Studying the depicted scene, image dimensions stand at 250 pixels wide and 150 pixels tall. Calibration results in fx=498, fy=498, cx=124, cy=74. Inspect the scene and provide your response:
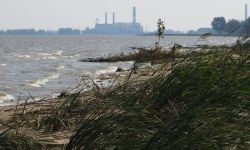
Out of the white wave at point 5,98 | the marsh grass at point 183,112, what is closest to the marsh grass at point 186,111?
the marsh grass at point 183,112

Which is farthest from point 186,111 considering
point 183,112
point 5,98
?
point 5,98

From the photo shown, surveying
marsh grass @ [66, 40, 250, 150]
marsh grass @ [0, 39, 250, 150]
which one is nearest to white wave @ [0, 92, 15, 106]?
marsh grass @ [0, 39, 250, 150]

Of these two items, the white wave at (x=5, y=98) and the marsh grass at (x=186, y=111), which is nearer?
the marsh grass at (x=186, y=111)

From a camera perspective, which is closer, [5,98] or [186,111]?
[186,111]

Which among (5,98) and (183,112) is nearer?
(183,112)

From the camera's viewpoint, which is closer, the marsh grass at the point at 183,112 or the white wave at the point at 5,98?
the marsh grass at the point at 183,112

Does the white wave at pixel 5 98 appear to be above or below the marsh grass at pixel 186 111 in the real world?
below

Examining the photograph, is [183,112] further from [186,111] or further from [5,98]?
[5,98]

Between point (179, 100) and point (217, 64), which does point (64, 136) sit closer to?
A: point (179, 100)

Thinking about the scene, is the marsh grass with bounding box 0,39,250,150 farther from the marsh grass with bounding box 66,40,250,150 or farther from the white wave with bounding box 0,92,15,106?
the white wave with bounding box 0,92,15,106

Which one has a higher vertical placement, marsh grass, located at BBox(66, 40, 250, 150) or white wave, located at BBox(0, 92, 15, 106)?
marsh grass, located at BBox(66, 40, 250, 150)

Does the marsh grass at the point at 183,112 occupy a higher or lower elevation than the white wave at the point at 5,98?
higher

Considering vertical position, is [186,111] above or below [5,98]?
above

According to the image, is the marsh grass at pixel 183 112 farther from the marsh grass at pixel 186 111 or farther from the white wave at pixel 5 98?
the white wave at pixel 5 98
